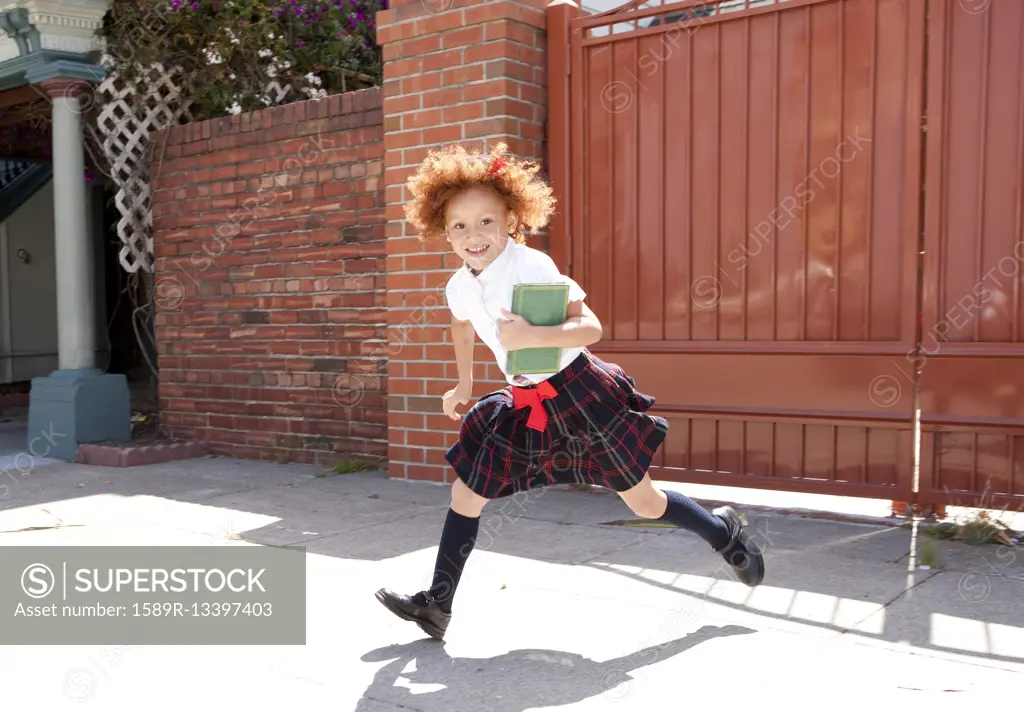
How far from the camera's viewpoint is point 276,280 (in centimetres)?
575

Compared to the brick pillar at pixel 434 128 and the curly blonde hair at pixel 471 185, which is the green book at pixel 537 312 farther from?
the brick pillar at pixel 434 128

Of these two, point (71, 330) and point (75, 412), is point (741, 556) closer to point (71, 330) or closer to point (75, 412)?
point (75, 412)

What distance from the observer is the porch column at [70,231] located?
20.6 feet

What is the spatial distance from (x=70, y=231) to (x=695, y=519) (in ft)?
16.4

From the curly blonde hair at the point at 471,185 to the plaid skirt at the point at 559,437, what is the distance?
0.45 metres

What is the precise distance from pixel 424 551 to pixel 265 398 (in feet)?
8.48

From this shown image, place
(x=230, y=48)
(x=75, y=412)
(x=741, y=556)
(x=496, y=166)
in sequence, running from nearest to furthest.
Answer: (x=496, y=166), (x=741, y=556), (x=75, y=412), (x=230, y=48)

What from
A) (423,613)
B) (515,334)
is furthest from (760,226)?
(423,613)

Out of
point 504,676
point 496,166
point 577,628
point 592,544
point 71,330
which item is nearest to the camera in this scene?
point 504,676

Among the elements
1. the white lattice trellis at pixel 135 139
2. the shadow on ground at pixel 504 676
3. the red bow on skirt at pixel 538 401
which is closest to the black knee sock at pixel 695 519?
the shadow on ground at pixel 504 676

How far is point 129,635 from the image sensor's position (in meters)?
2.80

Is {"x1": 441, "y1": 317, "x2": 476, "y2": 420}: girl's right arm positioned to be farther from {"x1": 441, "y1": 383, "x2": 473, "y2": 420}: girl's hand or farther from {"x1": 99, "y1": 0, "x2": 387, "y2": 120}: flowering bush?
{"x1": 99, "y1": 0, "x2": 387, "y2": 120}: flowering bush

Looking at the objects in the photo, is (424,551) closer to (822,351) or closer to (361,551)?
(361,551)

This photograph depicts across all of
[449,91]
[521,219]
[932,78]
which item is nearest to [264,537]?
[521,219]
